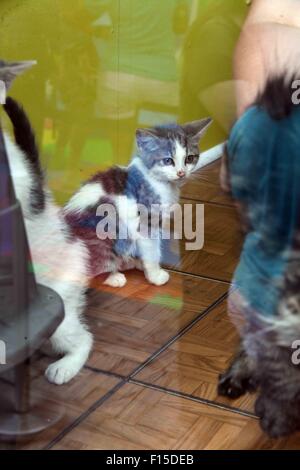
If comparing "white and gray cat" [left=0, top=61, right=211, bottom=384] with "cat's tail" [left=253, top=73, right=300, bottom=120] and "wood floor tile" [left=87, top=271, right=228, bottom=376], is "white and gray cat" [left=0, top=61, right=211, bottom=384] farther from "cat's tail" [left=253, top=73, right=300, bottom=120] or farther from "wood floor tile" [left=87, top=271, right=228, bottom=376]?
"cat's tail" [left=253, top=73, right=300, bottom=120]

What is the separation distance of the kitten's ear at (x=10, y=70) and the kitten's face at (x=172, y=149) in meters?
0.21

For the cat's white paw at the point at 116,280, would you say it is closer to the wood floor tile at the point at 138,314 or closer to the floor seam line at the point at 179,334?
the wood floor tile at the point at 138,314

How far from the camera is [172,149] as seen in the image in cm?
121

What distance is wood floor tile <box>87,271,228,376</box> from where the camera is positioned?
1.11 meters

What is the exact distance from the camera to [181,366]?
3.79ft

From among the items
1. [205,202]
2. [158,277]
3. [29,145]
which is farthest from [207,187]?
[29,145]

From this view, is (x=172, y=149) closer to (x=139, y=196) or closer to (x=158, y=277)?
(x=139, y=196)

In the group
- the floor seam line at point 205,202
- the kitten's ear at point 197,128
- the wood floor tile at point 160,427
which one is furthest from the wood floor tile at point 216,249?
→ the wood floor tile at point 160,427

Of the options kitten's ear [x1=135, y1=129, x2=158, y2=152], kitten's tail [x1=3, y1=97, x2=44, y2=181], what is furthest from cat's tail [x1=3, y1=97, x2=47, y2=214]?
kitten's ear [x1=135, y1=129, x2=158, y2=152]

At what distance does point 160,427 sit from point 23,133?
0.45 metres

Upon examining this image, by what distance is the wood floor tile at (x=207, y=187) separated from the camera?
43.4 inches

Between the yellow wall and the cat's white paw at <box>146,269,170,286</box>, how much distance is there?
0.63ft

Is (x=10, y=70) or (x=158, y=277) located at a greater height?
(x=10, y=70)
